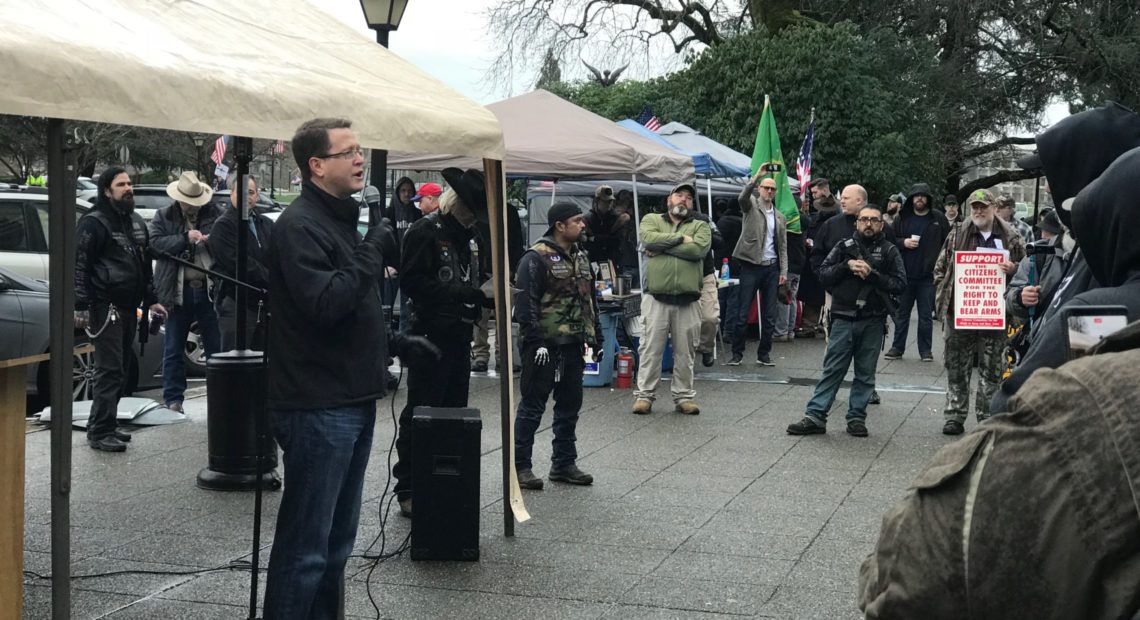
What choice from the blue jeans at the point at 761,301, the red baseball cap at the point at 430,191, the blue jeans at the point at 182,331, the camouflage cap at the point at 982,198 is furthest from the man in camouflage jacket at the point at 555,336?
the blue jeans at the point at 761,301

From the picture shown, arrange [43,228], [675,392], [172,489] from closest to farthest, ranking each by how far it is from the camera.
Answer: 1. [172,489]
2. [675,392]
3. [43,228]

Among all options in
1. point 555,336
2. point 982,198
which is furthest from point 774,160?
point 555,336

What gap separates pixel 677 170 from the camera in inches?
518

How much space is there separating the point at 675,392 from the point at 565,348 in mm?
3269

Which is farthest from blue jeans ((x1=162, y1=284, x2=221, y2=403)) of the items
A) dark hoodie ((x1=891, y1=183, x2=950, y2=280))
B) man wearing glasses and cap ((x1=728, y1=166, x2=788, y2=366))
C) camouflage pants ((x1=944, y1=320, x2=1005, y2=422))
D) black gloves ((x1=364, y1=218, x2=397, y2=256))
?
dark hoodie ((x1=891, y1=183, x2=950, y2=280))

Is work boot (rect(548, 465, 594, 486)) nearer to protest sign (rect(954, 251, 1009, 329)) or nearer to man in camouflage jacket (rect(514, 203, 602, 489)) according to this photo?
man in camouflage jacket (rect(514, 203, 602, 489))

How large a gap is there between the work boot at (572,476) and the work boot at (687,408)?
304 centimetres

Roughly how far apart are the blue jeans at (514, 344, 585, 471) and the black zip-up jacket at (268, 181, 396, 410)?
135 inches

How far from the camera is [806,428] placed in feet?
33.0

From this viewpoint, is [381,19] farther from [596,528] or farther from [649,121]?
[649,121]

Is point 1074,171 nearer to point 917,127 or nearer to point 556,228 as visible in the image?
point 556,228

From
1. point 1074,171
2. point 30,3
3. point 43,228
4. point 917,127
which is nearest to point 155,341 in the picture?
point 43,228

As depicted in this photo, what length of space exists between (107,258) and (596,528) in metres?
4.07

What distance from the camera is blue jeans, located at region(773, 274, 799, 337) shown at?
1667 cm
